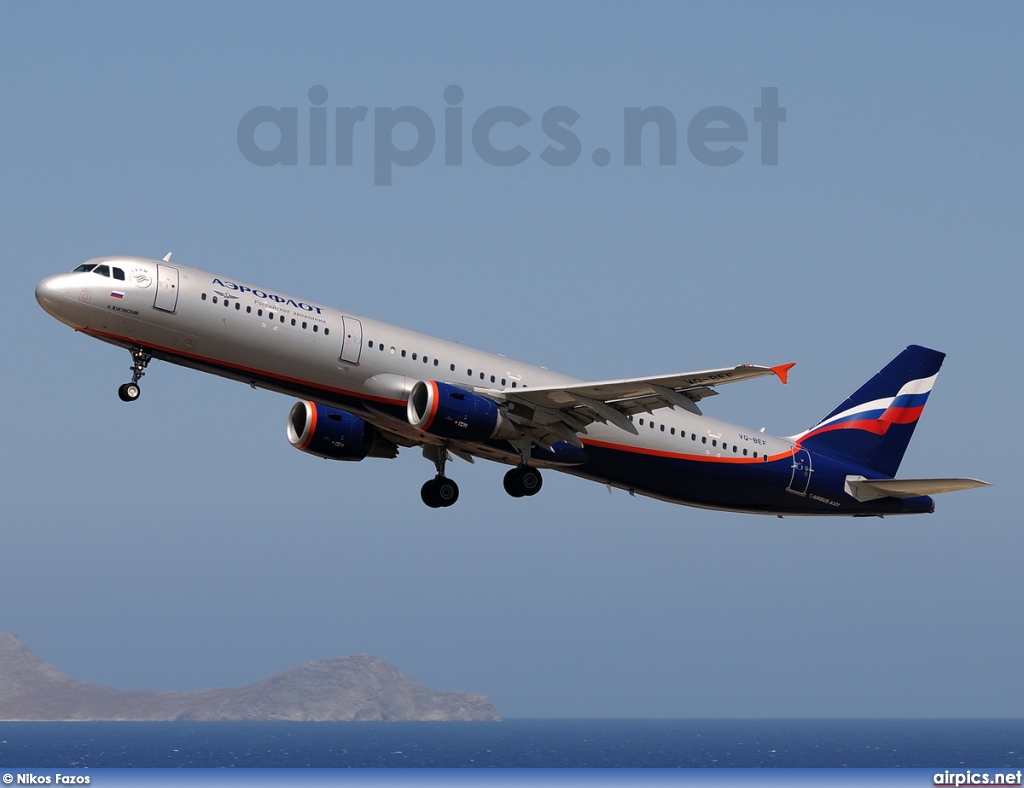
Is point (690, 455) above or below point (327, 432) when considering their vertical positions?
below

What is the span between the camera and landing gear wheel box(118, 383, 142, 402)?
4038cm

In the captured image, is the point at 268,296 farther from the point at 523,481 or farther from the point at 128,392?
the point at 523,481

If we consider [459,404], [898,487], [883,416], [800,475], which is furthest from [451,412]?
[883,416]

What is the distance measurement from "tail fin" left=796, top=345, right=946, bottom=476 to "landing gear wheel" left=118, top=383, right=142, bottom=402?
79.7 feet

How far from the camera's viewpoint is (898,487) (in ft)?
158

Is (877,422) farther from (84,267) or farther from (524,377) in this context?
(84,267)

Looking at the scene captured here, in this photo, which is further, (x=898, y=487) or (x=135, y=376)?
(x=898, y=487)

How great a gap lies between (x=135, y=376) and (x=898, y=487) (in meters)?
26.2

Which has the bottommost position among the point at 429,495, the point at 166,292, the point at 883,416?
the point at 429,495

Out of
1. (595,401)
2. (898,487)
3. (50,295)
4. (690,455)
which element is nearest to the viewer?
(50,295)

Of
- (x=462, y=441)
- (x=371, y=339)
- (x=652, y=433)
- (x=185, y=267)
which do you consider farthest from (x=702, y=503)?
(x=185, y=267)

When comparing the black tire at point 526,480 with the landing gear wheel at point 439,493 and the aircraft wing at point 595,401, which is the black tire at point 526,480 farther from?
the landing gear wheel at point 439,493

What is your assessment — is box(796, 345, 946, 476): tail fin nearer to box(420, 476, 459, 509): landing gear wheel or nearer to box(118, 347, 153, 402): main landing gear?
box(420, 476, 459, 509): landing gear wheel

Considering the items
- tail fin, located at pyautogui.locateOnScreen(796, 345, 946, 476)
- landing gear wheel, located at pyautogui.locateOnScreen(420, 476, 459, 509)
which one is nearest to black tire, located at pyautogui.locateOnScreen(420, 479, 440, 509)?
landing gear wheel, located at pyautogui.locateOnScreen(420, 476, 459, 509)
